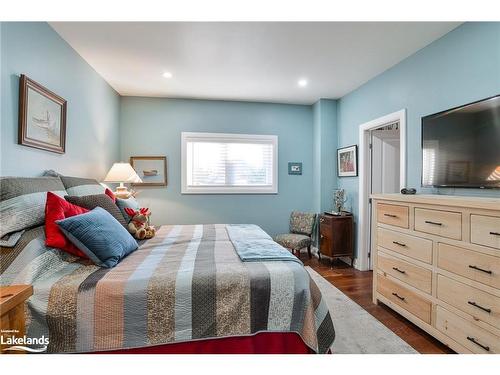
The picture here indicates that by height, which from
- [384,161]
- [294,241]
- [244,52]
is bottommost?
[294,241]

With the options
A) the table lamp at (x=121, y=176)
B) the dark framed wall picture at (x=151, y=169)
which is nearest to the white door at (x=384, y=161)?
the dark framed wall picture at (x=151, y=169)

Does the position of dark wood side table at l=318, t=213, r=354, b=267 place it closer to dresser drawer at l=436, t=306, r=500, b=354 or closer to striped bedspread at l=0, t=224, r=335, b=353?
dresser drawer at l=436, t=306, r=500, b=354

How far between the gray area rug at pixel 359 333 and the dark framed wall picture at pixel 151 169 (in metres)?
2.97

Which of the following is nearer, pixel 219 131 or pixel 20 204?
pixel 20 204

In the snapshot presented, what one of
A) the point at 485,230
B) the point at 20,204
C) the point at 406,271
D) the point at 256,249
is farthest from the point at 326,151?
the point at 20,204

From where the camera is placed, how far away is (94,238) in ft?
4.70

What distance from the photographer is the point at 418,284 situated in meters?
1.91

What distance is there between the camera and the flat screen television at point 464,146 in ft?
5.74

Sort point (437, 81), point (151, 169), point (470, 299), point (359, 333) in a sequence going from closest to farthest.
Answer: point (470, 299), point (359, 333), point (437, 81), point (151, 169)

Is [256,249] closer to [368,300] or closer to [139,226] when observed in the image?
[139,226]

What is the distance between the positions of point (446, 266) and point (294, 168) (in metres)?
2.79

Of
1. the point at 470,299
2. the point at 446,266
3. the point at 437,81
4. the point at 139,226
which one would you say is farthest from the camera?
the point at 437,81

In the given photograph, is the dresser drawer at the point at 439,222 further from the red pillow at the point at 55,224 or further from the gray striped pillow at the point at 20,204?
the gray striped pillow at the point at 20,204

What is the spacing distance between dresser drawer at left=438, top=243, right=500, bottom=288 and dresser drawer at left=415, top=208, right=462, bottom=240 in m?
0.09
